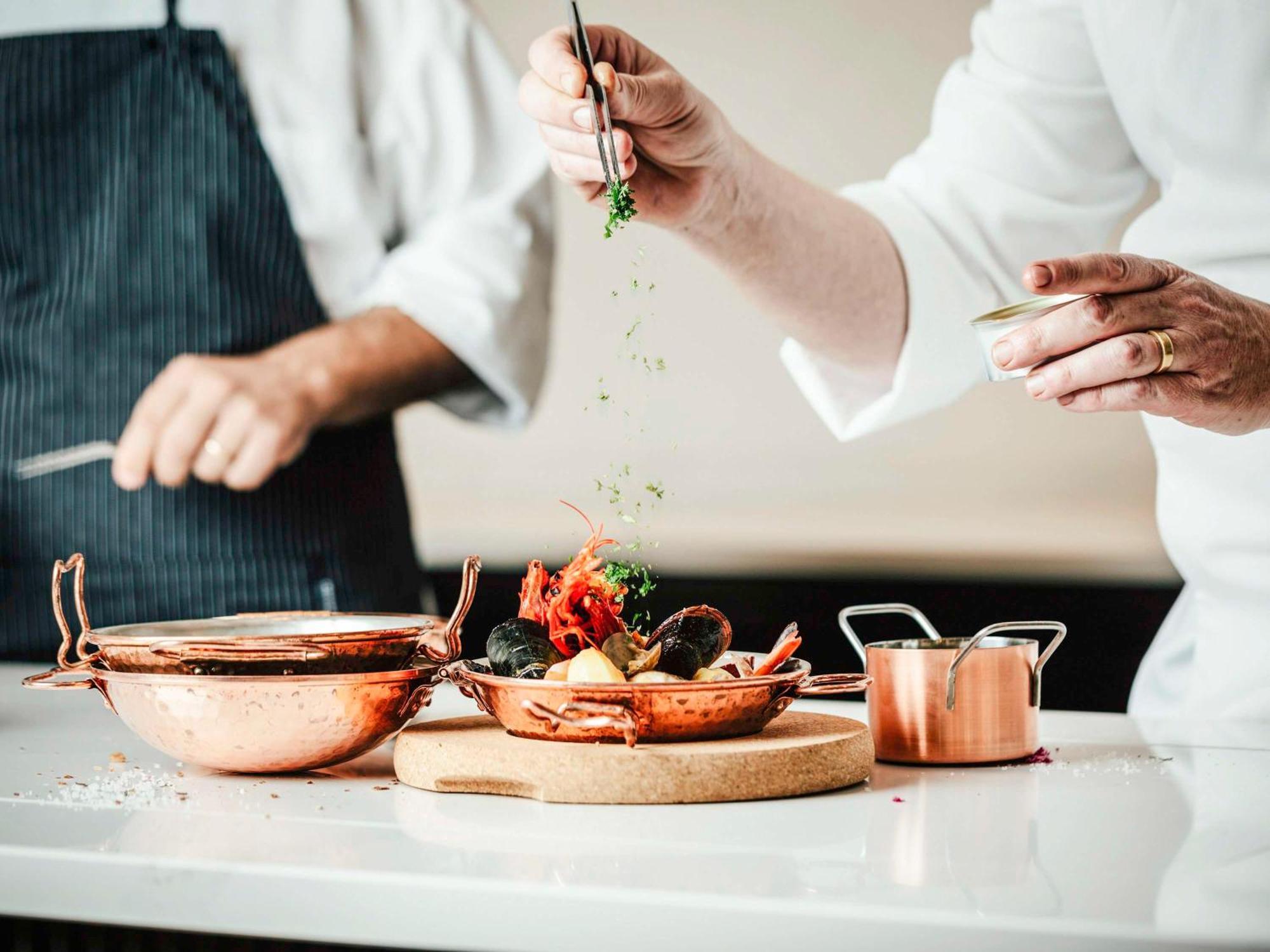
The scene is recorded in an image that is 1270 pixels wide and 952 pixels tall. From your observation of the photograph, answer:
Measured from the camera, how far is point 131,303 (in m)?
1.99

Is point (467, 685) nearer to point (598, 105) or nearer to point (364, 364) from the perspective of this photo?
point (598, 105)

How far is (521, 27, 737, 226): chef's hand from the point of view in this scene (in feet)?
3.77

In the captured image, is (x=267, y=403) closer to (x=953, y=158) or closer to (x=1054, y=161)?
(x=953, y=158)

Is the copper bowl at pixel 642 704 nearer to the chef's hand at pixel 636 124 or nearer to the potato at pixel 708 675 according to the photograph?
the potato at pixel 708 675

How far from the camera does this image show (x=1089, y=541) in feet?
9.32

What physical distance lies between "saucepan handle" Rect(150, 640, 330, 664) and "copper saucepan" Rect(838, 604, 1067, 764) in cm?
46

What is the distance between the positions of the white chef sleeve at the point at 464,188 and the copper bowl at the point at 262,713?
115 centimetres

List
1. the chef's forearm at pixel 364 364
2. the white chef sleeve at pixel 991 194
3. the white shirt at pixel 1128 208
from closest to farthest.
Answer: the white shirt at pixel 1128 208
the white chef sleeve at pixel 991 194
the chef's forearm at pixel 364 364

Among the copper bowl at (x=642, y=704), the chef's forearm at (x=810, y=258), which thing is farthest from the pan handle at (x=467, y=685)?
the chef's forearm at (x=810, y=258)

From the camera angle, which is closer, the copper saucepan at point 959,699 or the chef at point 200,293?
the copper saucepan at point 959,699

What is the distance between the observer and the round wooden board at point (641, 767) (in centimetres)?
87

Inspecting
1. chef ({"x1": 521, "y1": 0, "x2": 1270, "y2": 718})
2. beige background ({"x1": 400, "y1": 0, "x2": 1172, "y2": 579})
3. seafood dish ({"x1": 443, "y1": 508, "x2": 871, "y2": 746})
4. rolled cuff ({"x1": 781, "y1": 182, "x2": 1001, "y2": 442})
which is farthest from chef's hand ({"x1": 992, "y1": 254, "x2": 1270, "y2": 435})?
beige background ({"x1": 400, "y1": 0, "x2": 1172, "y2": 579})

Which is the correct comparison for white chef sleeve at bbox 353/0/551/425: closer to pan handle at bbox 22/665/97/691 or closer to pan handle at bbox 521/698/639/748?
pan handle at bbox 22/665/97/691

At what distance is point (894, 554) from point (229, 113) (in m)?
1.79
